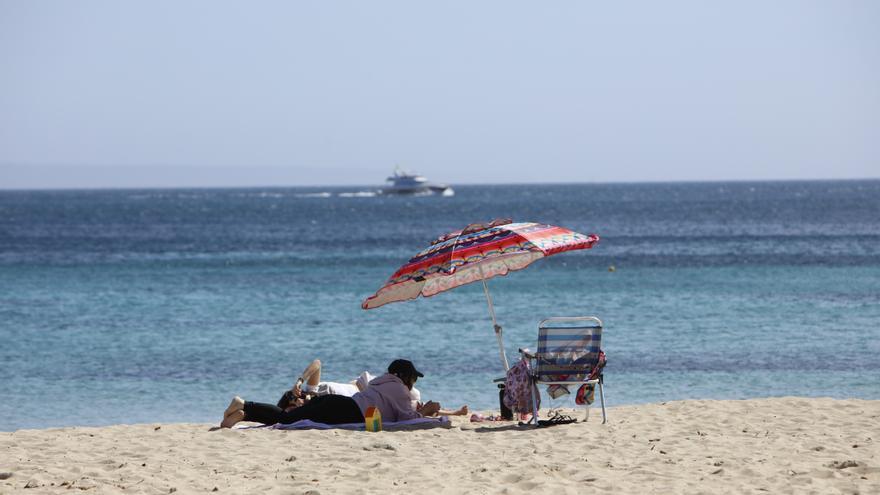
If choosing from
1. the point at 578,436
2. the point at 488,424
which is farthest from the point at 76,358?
the point at 578,436

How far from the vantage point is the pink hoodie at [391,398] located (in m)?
9.66

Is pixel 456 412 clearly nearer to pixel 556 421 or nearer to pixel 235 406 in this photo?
pixel 556 421

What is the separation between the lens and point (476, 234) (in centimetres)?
977

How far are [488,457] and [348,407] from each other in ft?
6.16

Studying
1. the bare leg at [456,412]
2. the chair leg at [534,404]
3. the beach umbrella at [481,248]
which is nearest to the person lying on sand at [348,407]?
the bare leg at [456,412]

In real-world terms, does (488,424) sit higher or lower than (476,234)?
lower

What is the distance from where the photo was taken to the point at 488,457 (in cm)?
816

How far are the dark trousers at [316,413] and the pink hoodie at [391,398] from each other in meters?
0.12

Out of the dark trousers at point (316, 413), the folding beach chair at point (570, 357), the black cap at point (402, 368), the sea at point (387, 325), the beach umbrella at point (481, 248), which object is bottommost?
the sea at point (387, 325)

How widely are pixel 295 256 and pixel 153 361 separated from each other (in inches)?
921

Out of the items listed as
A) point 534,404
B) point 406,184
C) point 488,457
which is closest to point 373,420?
point 534,404

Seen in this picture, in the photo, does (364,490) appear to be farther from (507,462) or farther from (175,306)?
(175,306)

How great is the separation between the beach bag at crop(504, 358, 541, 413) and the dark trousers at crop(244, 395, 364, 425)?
4.45 ft

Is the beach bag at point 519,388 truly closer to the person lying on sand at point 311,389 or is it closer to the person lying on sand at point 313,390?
the person lying on sand at point 313,390
